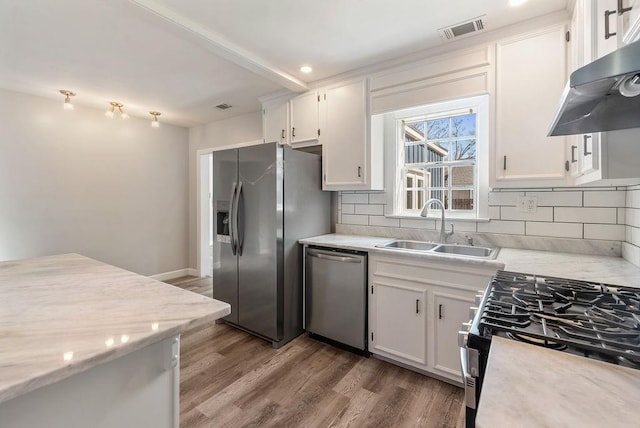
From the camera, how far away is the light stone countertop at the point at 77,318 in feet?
2.17

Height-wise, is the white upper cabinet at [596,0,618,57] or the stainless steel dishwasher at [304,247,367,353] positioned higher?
the white upper cabinet at [596,0,618,57]

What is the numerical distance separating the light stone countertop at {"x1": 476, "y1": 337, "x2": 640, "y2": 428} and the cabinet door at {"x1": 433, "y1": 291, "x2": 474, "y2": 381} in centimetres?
127

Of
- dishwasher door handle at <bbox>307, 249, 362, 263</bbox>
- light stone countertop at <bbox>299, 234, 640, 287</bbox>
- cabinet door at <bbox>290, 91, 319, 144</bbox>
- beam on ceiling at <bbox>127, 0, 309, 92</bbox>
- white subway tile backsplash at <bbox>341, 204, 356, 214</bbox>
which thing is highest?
beam on ceiling at <bbox>127, 0, 309, 92</bbox>

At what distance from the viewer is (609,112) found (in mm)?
1074

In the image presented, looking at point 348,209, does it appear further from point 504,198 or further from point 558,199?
point 558,199

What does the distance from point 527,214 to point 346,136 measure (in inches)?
62.3

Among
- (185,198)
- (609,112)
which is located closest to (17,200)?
(185,198)

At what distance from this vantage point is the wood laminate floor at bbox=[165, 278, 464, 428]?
5.50 ft

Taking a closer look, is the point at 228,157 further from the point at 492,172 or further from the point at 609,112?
the point at 609,112

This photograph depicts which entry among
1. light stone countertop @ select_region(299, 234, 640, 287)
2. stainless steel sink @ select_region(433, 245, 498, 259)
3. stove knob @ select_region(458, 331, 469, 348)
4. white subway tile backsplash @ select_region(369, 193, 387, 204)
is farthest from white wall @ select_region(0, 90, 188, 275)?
stove knob @ select_region(458, 331, 469, 348)

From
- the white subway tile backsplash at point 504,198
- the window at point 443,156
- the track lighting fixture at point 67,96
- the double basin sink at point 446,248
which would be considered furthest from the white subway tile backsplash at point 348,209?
the track lighting fixture at point 67,96

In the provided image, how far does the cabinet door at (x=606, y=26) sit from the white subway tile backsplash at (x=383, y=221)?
5.79 feet

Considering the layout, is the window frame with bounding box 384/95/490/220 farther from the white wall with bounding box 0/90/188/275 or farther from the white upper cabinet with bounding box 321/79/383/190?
the white wall with bounding box 0/90/188/275

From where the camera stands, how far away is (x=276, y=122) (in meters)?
3.19
